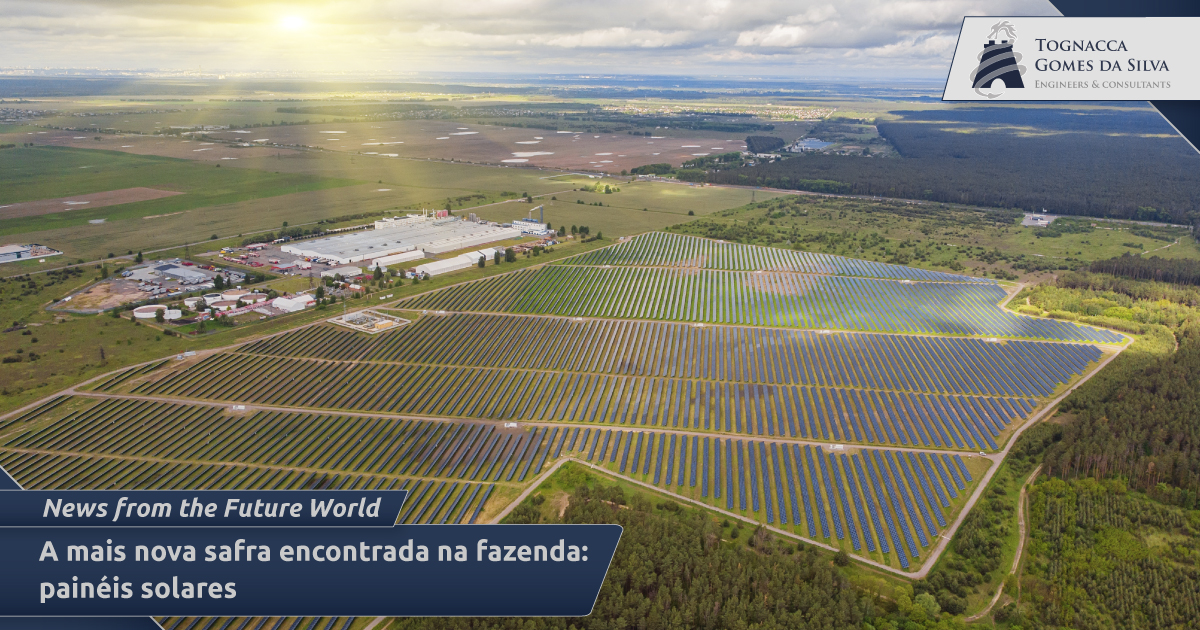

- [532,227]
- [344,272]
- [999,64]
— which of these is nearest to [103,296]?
[344,272]

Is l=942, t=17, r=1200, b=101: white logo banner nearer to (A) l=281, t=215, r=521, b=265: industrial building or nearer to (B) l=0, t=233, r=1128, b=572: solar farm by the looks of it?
(B) l=0, t=233, r=1128, b=572: solar farm

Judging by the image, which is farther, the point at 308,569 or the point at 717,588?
the point at 717,588

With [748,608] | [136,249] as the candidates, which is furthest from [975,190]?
[136,249]

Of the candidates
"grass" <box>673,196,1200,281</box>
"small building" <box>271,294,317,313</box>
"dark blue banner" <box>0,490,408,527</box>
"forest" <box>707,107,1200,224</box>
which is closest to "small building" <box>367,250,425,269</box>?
"small building" <box>271,294,317,313</box>

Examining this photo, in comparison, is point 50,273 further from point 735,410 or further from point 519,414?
point 735,410

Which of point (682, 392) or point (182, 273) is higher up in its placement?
point (182, 273)

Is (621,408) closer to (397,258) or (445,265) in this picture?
(445,265)

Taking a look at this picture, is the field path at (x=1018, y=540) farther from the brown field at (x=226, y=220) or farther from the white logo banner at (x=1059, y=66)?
the brown field at (x=226, y=220)

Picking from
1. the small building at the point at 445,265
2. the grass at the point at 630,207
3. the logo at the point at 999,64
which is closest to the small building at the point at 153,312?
the small building at the point at 445,265

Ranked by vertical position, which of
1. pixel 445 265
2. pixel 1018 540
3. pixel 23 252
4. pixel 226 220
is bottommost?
pixel 1018 540
